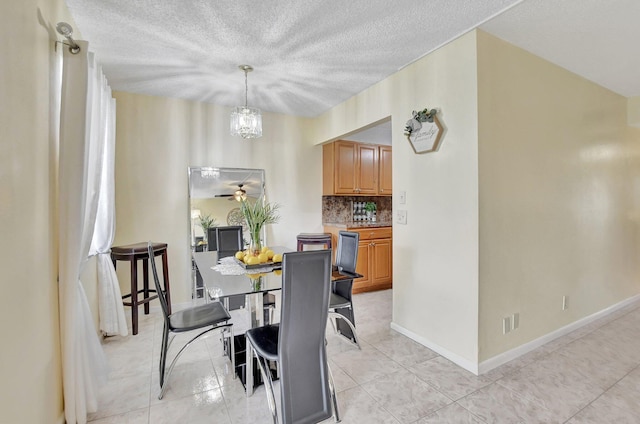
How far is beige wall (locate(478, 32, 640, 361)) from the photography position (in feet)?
7.20

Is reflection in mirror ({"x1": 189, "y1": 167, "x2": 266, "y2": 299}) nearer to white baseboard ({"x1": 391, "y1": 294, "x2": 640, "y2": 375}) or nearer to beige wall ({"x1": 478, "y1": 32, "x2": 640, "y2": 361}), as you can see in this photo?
white baseboard ({"x1": 391, "y1": 294, "x2": 640, "y2": 375})

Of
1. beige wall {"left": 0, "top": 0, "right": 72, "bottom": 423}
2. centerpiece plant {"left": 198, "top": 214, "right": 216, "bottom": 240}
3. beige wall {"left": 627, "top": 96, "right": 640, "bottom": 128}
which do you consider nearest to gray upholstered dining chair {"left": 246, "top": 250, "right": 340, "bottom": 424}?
beige wall {"left": 0, "top": 0, "right": 72, "bottom": 423}

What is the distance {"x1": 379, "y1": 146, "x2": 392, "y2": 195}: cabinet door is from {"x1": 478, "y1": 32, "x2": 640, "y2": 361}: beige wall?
2.50 meters

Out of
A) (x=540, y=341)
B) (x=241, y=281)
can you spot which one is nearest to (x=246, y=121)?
(x=241, y=281)

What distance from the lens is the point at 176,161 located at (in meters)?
3.58

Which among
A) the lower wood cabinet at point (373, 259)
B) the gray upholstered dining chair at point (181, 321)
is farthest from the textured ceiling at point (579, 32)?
the gray upholstered dining chair at point (181, 321)

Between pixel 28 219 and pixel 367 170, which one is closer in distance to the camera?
pixel 28 219

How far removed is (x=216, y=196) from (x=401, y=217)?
7.74ft

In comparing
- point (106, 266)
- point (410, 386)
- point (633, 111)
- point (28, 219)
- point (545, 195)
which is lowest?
point (410, 386)

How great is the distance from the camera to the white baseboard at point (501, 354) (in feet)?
7.13

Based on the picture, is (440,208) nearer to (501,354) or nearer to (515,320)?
(515,320)

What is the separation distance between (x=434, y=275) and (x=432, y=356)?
2.15ft

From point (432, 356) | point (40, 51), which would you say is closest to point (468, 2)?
point (40, 51)

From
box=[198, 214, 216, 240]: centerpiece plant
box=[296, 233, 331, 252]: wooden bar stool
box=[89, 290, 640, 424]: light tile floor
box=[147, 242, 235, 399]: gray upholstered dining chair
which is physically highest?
box=[198, 214, 216, 240]: centerpiece plant
